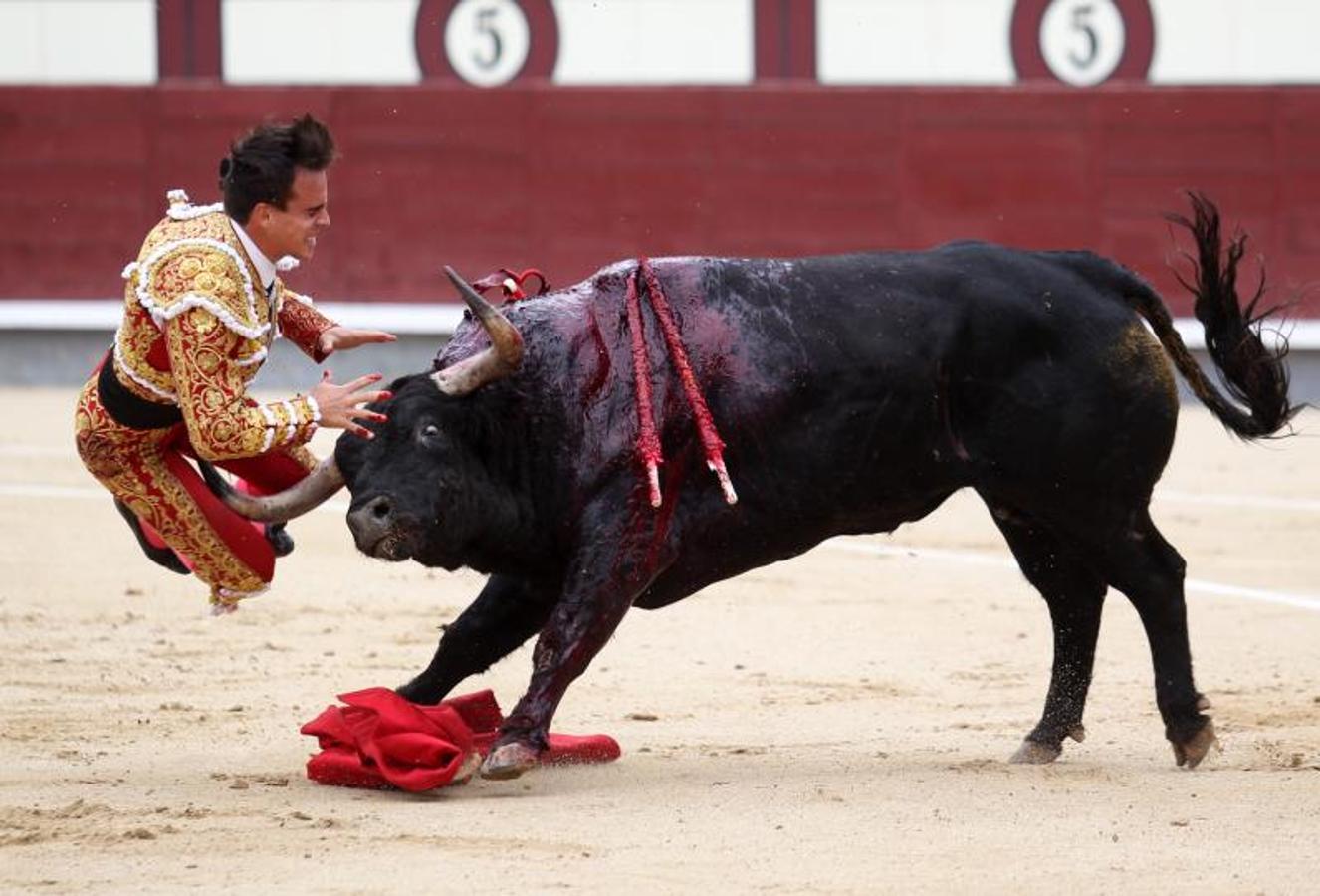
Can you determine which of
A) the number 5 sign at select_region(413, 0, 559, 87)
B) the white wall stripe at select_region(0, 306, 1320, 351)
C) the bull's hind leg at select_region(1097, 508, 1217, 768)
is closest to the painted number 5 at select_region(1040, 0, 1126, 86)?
the white wall stripe at select_region(0, 306, 1320, 351)

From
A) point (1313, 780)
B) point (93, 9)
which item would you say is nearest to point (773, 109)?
point (93, 9)

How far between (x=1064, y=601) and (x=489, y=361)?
1059mm

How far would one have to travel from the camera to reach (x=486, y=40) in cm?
1159

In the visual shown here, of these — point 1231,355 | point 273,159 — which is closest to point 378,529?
point 273,159

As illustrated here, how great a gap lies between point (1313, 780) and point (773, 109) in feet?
23.9

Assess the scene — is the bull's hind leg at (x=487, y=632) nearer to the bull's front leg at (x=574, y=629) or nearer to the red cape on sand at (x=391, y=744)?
the red cape on sand at (x=391, y=744)

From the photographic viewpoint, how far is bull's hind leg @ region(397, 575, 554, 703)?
4074mm

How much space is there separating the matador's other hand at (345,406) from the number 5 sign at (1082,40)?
313 inches

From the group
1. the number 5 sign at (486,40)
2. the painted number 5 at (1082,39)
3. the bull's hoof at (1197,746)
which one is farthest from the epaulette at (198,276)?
the painted number 5 at (1082,39)

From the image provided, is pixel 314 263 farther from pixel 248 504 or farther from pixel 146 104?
pixel 248 504

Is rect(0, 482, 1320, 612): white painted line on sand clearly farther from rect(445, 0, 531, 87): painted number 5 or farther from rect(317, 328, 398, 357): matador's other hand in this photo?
rect(445, 0, 531, 87): painted number 5

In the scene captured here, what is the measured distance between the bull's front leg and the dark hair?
26.8 inches

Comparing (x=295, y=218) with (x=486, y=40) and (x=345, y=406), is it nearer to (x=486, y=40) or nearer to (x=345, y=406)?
(x=345, y=406)

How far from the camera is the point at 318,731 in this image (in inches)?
152
